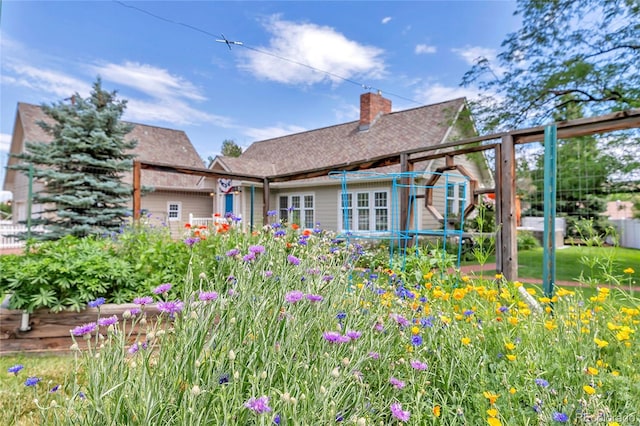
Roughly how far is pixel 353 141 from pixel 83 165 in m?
8.69

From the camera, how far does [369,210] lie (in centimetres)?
1131

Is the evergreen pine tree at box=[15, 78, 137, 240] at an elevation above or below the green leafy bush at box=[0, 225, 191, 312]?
above

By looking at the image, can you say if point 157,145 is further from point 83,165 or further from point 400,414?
point 400,414

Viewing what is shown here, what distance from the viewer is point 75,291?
8.93ft

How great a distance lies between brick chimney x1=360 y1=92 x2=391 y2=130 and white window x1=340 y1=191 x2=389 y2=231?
3519 mm

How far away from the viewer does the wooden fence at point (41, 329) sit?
263cm

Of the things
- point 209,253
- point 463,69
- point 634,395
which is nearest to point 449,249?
point 463,69

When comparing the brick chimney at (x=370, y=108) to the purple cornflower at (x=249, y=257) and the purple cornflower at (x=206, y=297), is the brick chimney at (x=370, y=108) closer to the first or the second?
the purple cornflower at (x=249, y=257)

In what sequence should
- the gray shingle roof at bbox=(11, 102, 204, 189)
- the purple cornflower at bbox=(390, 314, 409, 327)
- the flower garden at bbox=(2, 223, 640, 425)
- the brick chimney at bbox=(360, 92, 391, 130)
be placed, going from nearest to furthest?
1. the flower garden at bbox=(2, 223, 640, 425)
2. the purple cornflower at bbox=(390, 314, 409, 327)
3. the gray shingle roof at bbox=(11, 102, 204, 189)
4. the brick chimney at bbox=(360, 92, 391, 130)

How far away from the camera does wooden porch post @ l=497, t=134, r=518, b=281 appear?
136 inches

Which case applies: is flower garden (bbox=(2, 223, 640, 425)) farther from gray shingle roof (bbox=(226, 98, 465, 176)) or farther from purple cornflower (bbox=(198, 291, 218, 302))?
gray shingle roof (bbox=(226, 98, 465, 176))

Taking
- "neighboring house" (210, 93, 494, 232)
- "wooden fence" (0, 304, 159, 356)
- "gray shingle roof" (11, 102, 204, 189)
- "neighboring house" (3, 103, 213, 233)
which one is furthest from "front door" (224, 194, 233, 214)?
"wooden fence" (0, 304, 159, 356)

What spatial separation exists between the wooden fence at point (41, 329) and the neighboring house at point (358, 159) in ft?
24.2

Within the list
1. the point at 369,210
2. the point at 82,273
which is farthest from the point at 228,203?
the point at 82,273
